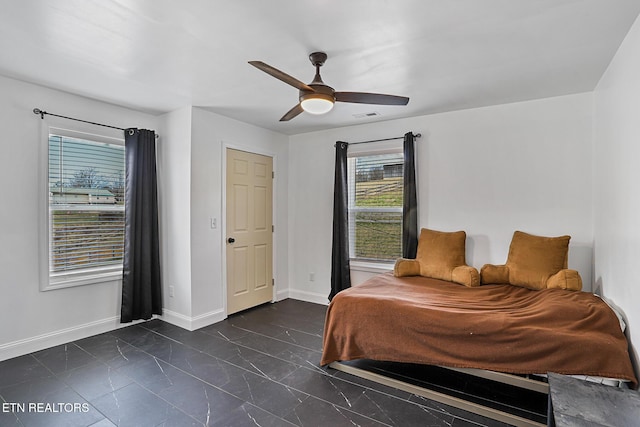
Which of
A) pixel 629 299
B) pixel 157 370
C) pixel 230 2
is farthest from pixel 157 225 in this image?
pixel 629 299

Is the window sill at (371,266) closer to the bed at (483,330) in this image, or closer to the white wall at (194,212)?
the bed at (483,330)

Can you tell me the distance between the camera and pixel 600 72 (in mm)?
2617

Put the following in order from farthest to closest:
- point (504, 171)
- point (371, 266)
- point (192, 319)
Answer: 1. point (371, 266)
2. point (192, 319)
3. point (504, 171)

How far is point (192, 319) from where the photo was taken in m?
3.59

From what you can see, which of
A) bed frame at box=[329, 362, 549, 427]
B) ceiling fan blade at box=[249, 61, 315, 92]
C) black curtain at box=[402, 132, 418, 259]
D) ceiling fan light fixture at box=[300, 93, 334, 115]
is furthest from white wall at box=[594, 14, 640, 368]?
ceiling fan blade at box=[249, 61, 315, 92]

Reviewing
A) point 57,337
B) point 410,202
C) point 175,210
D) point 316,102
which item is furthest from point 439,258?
point 57,337

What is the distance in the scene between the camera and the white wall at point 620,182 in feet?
6.33

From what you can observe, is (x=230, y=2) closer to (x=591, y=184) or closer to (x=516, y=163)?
(x=516, y=163)

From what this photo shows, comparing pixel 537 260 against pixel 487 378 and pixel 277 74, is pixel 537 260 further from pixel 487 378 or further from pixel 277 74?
pixel 277 74

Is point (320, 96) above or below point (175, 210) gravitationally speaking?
above

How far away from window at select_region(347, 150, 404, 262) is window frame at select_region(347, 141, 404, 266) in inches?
0.5

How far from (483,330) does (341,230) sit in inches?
89.9

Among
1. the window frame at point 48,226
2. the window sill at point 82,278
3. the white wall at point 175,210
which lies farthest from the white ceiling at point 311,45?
the window sill at point 82,278

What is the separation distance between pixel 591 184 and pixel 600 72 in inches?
39.2
